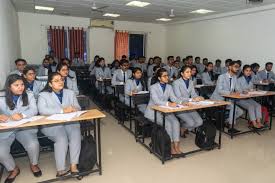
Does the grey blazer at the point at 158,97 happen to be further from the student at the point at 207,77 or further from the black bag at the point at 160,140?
the student at the point at 207,77

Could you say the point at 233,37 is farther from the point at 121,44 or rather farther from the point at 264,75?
the point at 121,44

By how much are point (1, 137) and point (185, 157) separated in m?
2.50

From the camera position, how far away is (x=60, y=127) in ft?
10.2

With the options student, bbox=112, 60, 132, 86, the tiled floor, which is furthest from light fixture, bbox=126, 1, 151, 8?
the tiled floor

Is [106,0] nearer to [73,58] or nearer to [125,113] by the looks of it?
[125,113]

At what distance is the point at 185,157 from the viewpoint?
357 centimetres

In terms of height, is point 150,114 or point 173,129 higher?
point 150,114

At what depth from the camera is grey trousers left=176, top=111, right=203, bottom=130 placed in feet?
12.7

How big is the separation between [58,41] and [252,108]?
26.7 feet

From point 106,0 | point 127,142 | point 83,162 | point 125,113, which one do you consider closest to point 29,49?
point 106,0

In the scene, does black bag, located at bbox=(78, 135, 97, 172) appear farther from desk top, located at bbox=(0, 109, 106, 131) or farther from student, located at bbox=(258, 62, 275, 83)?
student, located at bbox=(258, 62, 275, 83)

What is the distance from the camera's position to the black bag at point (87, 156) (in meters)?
2.96

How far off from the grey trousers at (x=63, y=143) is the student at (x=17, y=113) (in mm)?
225

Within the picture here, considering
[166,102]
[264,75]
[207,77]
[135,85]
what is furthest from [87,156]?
[264,75]
